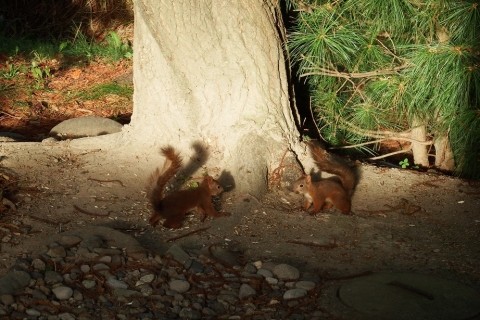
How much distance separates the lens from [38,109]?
8523mm

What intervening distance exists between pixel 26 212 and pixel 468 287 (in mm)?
2832

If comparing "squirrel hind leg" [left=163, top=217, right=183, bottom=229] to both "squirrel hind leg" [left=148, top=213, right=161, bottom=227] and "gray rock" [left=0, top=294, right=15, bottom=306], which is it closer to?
"squirrel hind leg" [left=148, top=213, right=161, bottom=227]

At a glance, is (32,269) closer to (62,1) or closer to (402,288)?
(402,288)

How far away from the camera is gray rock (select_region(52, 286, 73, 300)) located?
4125mm

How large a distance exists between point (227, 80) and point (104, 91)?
3.54 m

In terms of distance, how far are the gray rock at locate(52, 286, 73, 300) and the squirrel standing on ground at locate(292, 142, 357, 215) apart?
1863mm

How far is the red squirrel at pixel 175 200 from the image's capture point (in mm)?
5094

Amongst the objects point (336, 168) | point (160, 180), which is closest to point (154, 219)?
point (160, 180)

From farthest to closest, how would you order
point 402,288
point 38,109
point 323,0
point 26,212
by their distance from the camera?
point 38,109 < point 323,0 < point 26,212 < point 402,288

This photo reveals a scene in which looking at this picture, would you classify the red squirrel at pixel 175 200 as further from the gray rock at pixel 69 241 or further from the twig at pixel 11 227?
the twig at pixel 11 227

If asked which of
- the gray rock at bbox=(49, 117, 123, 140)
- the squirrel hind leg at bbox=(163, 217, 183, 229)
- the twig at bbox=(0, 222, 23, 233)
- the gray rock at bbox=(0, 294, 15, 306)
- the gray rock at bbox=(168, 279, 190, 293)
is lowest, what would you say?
the gray rock at bbox=(168, 279, 190, 293)

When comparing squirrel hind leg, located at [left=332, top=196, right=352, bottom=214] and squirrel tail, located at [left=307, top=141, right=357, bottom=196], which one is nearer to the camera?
squirrel hind leg, located at [left=332, top=196, right=352, bottom=214]

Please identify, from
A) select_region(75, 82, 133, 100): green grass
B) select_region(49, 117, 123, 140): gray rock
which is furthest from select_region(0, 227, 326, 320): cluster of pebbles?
select_region(75, 82, 133, 100): green grass

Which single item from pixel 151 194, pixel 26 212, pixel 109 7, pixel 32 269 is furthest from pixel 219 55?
pixel 109 7
